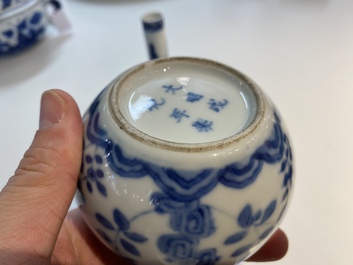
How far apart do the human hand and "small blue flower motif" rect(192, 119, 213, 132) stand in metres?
0.14

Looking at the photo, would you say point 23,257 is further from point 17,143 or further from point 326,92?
point 326,92

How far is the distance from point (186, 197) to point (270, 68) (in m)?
0.68

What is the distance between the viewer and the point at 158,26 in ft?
2.17

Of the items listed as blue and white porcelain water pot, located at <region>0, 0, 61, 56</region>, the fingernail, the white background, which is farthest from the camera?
blue and white porcelain water pot, located at <region>0, 0, 61, 56</region>

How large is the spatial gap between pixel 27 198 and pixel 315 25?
977mm

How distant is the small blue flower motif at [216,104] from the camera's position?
0.51 meters

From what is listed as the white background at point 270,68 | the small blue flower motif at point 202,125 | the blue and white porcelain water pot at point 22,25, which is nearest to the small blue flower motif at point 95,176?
the small blue flower motif at point 202,125

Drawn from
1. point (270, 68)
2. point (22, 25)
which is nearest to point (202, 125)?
point (270, 68)

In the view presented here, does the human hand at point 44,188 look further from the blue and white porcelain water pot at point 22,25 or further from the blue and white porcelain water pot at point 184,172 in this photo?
the blue and white porcelain water pot at point 22,25

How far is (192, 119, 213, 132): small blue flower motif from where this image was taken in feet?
1.59

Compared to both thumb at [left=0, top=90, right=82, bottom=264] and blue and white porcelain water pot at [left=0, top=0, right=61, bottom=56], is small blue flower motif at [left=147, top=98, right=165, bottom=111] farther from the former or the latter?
blue and white porcelain water pot at [left=0, top=0, right=61, bottom=56]

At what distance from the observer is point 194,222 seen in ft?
1.45

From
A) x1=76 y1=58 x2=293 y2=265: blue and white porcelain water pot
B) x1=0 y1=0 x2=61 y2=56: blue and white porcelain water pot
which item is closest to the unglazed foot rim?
x1=76 y1=58 x2=293 y2=265: blue and white porcelain water pot

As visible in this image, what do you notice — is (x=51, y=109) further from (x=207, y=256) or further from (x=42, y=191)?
(x=207, y=256)
